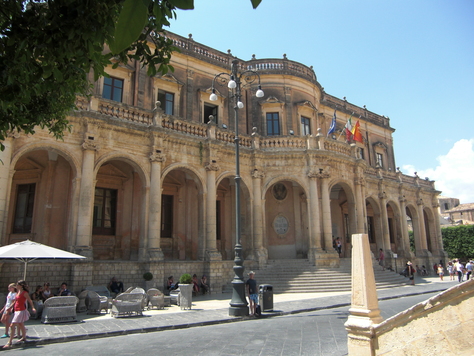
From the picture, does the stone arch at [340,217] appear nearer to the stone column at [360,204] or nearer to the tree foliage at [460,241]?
the stone column at [360,204]

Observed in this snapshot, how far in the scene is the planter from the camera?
558 inches

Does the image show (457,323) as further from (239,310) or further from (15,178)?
(15,178)

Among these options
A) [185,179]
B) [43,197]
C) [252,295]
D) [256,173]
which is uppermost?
[256,173]

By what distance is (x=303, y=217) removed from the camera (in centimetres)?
2464

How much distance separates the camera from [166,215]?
22266 mm

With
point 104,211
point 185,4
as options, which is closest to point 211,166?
point 104,211

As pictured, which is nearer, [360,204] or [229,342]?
[229,342]

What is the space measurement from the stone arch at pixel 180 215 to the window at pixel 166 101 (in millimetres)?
3699

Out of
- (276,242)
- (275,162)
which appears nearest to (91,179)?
(275,162)

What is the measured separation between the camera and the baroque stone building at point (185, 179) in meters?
17.0

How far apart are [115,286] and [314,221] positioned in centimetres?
1170

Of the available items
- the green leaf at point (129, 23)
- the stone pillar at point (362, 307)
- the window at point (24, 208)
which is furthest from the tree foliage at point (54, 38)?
the window at point (24, 208)

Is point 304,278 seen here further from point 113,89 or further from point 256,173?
point 113,89

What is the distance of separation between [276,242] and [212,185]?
21.7ft
